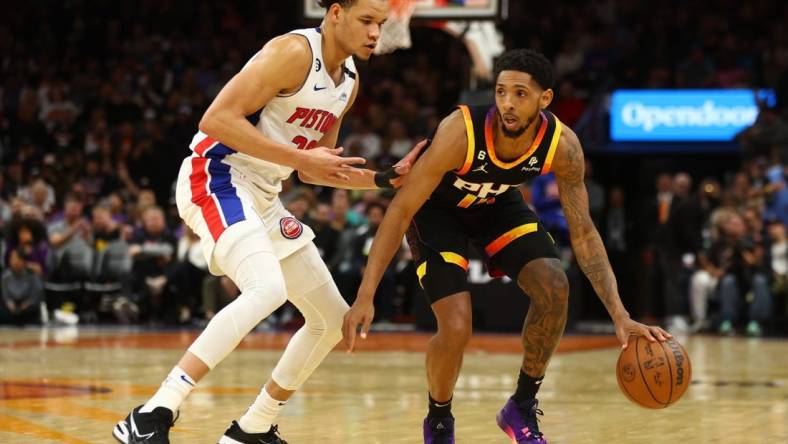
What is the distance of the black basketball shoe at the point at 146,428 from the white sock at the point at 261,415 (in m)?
0.60

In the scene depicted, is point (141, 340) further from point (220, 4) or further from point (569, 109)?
point (220, 4)

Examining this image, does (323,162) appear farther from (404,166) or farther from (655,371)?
(655,371)

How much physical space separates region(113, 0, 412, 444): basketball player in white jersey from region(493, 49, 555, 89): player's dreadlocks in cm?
54

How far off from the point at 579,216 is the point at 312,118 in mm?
1202

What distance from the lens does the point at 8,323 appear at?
1408 centimetres

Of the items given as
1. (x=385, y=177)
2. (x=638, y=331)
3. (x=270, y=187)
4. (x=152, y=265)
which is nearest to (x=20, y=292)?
(x=152, y=265)

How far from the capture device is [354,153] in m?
15.0

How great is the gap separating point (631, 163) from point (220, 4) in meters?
7.44

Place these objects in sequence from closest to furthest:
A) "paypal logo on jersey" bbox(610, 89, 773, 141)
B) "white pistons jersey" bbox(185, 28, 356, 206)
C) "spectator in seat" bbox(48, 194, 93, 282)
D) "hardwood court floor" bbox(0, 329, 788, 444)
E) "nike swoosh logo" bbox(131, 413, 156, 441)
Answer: "nike swoosh logo" bbox(131, 413, 156, 441)
"white pistons jersey" bbox(185, 28, 356, 206)
"hardwood court floor" bbox(0, 329, 788, 444)
"spectator in seat" bbox(48, 194, 93, 282)
"paypal logo on jersey" bbox(610, 89, 773, 141)

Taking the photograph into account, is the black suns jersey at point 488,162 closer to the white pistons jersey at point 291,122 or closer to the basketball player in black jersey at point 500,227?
the basketball player in black jersey at point 500,227

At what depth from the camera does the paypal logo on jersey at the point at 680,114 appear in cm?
1614

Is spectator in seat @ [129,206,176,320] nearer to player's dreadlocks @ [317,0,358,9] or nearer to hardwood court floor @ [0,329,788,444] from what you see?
hardwood court floor @ [0,329,788,444]

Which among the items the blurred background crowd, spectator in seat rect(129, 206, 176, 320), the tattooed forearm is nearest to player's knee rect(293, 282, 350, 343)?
the tattooed forearm

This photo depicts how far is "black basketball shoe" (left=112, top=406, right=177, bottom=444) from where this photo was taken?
4629 mm
